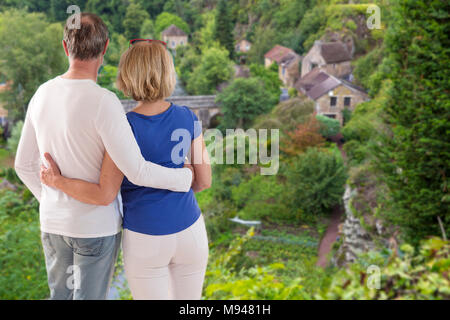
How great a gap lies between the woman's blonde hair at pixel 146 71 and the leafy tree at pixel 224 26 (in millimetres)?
9333

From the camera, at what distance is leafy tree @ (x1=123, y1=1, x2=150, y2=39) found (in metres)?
6.82

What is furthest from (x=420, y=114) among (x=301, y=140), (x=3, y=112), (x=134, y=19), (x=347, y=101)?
(x=3, y=112)

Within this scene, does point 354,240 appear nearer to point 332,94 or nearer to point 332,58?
point 332,94

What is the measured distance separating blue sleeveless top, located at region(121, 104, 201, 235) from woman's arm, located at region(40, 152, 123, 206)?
0.16ft

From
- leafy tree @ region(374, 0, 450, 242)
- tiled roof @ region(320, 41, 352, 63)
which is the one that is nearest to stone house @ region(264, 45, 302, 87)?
tiled roof @ region(320, 41, 352, 63)

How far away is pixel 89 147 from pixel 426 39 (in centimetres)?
318

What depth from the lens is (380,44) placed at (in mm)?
9695

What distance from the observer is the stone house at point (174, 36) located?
8375mm

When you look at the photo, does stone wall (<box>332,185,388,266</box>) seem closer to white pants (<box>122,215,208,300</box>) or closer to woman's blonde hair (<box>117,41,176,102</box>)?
white pants (<box>122,215,208,300</box>)

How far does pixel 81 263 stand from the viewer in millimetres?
694

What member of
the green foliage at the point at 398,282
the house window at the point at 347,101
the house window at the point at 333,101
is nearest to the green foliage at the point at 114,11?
the house window at the point at 333,101

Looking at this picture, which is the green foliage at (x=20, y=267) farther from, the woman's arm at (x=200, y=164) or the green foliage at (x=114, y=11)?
the green foliage at (x=114, y=11)

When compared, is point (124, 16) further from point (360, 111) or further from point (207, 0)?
point (360, 111)
